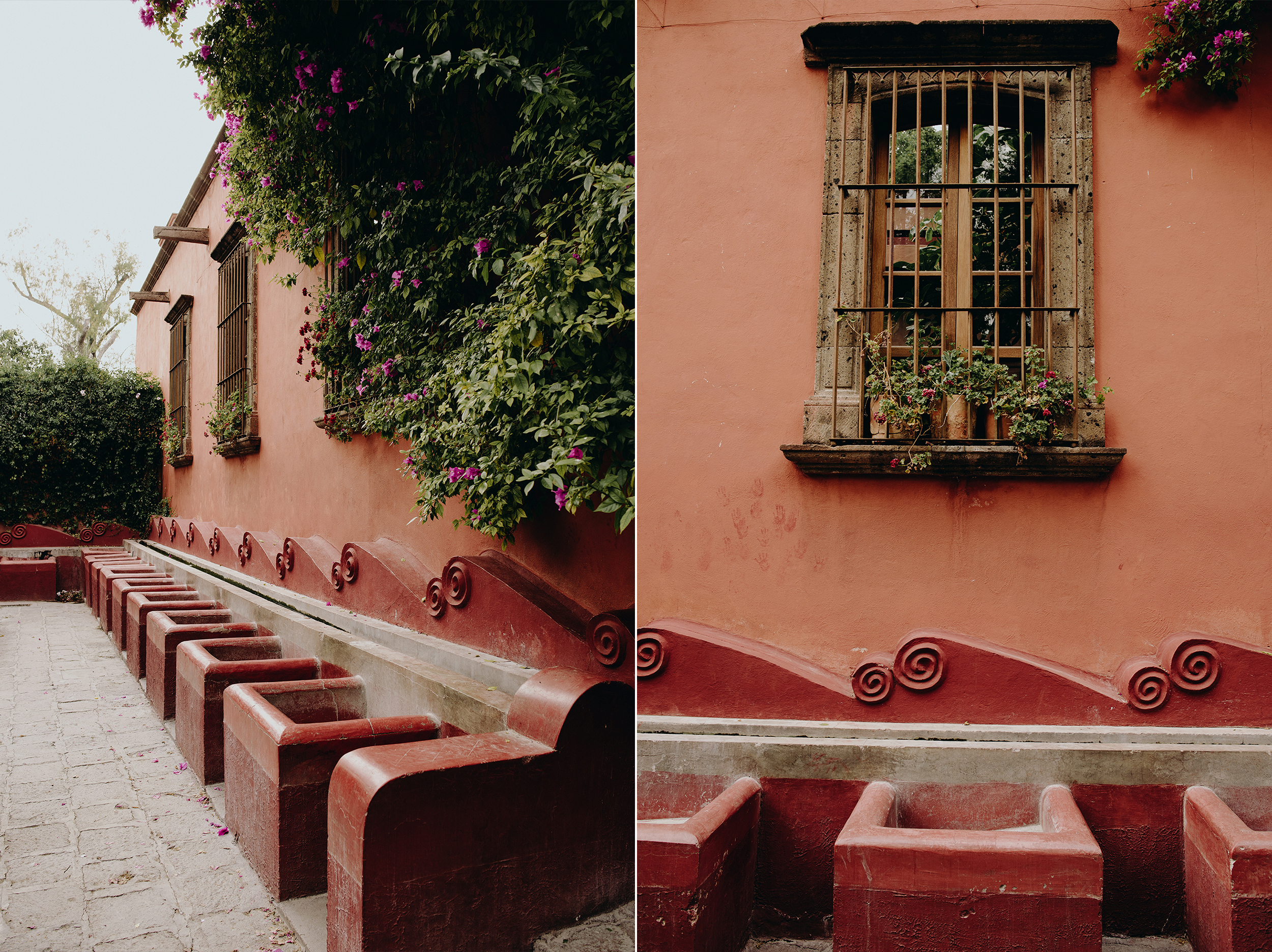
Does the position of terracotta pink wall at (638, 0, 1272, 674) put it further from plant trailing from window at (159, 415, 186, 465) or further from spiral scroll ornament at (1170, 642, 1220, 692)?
plant trailing from window at (159, 415, 186, 465)

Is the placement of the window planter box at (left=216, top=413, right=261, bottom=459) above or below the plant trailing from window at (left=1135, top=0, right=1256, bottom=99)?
below

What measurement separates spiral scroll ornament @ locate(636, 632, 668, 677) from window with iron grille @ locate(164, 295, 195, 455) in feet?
10.2

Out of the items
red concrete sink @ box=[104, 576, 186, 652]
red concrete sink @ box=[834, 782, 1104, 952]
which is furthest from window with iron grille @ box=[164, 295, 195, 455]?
red concrete sink @ box=[834, 782, 1104, 952]

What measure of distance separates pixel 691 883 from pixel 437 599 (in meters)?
2.33

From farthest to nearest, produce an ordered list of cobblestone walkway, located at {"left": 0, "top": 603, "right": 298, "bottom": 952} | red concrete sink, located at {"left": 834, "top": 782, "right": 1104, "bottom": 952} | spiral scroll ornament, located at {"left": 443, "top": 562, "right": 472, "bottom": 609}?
spiral scroll ornament, located at {"left": 443, "top": 562, "right": 472, "bottom": 609}, cobblestone walkway, located at {"left": 0, "top": 603, "right": 298, "bottom": 952}, red concrete sink, located at {"left": 834, "top": 782, "right": 1104, "bottom": 952}

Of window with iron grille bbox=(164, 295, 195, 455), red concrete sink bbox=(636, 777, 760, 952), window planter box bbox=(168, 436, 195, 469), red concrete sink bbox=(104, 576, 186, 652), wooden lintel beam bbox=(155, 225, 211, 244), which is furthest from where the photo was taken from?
red concrete sink bbox=(104, 576, 186, 652)

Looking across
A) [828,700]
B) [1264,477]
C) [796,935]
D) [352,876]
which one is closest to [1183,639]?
[1264,477]

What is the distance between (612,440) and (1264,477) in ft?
4.98

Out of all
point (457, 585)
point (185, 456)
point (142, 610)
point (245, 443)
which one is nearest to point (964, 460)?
point (457, 585)

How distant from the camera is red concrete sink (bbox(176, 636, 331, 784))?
12.3 ft

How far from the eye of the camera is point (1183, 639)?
1870mm

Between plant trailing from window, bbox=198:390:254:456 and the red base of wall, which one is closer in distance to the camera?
the red base of wall

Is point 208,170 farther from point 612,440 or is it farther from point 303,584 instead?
point 612,440

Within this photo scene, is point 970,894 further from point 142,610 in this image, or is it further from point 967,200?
point 142,610
